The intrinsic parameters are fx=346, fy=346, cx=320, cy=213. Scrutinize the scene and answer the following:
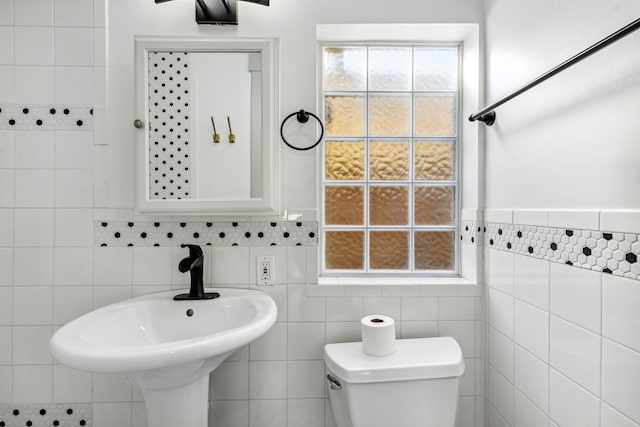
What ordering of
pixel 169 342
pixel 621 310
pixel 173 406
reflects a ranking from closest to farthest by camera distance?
1. pixel 621 310
2. pixel 173 406
3. pixel 169 342

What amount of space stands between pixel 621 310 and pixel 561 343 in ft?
0.77

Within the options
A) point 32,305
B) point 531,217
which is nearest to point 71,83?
point 32,305

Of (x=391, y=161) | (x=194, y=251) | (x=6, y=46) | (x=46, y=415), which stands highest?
(x=6, y=46)

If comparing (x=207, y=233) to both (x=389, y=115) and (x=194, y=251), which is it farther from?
(x=389, y=115)

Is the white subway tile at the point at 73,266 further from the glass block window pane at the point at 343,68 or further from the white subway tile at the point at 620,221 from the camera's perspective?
the white subway tile at the point at 620,221

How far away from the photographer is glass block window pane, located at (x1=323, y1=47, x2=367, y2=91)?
1546mm

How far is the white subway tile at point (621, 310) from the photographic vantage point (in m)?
0.74

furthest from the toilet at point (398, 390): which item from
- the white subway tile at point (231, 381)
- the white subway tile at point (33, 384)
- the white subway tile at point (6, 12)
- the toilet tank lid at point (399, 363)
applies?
the white subway tile at point (6, 12)

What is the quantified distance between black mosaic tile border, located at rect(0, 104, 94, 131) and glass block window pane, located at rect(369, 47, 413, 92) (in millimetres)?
1169

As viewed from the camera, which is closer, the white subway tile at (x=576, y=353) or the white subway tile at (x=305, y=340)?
the white subway tile at (x=576, y=353)

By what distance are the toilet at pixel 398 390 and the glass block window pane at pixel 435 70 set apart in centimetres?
114

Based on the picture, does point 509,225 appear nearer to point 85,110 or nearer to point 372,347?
point 372,347

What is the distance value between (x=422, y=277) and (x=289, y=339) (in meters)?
0.63

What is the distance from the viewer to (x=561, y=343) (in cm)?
95
